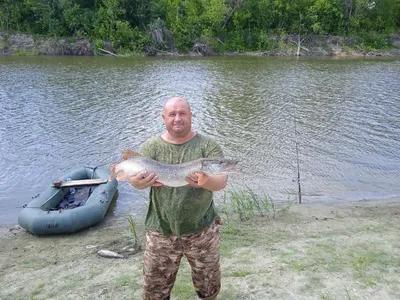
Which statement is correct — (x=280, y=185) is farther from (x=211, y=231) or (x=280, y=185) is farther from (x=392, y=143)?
(x=211, y=231)

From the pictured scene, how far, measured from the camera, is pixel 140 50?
48250mm

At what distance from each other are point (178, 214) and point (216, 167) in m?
0.64

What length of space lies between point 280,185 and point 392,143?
6251 mm

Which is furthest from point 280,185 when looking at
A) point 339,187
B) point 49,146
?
point 49,146

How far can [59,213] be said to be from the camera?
27.6ft

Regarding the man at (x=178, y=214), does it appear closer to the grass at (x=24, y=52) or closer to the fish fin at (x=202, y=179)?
the fish fin at (x=202, y=179)

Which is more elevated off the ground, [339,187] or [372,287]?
[372,287]

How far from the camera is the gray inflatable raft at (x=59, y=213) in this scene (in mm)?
8266

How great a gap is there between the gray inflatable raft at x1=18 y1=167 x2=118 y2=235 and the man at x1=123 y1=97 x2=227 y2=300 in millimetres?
4889

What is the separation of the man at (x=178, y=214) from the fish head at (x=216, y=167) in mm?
62

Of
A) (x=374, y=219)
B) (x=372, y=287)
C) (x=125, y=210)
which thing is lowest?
(x=125, y=210)

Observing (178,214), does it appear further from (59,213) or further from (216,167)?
(59,213)

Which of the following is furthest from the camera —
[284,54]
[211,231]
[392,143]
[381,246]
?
[284,54]

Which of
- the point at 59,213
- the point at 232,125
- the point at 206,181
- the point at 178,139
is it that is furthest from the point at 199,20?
the point at 206,181
